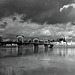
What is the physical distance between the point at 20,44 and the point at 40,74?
134 metres

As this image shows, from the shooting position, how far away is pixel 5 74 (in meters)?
31.3

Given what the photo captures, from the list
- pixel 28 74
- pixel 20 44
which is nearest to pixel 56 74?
pixel 28 74

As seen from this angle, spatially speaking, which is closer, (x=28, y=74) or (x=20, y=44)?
(x=28, y=74)

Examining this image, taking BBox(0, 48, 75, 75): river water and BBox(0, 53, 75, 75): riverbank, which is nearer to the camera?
BBox(0, 53, 75, 75): riverbank

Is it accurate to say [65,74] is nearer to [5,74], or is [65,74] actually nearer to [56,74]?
[56,74]

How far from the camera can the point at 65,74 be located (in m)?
33.1

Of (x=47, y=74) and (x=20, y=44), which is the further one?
(x=20, y=44)

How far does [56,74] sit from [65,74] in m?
1.94

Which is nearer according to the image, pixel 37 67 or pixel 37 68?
pixel 37 68

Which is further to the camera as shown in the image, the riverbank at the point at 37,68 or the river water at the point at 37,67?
the river water at the point at 37,67

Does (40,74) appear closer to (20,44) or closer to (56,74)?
(56,74)

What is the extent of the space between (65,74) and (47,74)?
374 centimetres

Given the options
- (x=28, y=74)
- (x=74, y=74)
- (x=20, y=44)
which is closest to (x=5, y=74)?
(x=28, y=74)

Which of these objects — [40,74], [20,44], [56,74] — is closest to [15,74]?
[40,74]
